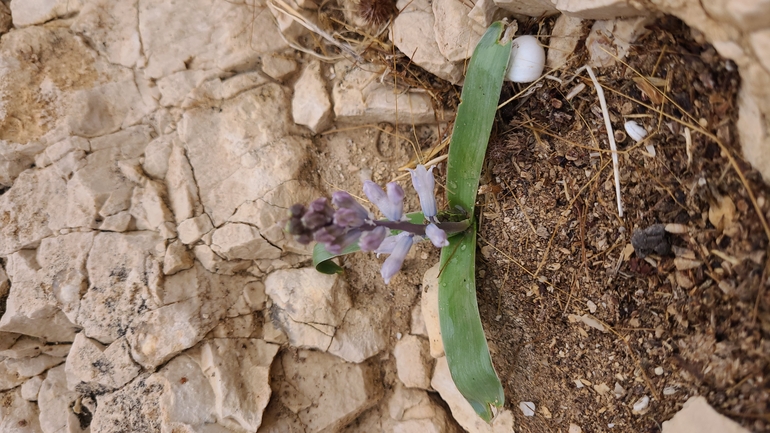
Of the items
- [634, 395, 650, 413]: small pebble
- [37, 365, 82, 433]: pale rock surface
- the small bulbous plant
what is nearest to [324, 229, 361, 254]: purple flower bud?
the small bulbous plant

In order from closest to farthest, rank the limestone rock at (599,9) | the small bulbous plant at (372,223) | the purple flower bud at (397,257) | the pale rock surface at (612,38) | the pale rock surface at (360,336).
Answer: the small bulbous plant at (372,223) < the limestone rock at (599,9) < the pale rock surface at (612,38) < the purple flower bud at (397,257) < the pale rock surface at (360,336)

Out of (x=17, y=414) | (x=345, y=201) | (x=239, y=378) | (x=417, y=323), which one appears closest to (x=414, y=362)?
(x=417, y=323)

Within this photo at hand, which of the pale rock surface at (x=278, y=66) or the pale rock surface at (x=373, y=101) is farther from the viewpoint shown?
the pale rock surface at (x=278, y=66)

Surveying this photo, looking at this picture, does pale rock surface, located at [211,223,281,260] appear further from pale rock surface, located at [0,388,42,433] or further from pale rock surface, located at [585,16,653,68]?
pale rock surface, located at [585,16,653,68]

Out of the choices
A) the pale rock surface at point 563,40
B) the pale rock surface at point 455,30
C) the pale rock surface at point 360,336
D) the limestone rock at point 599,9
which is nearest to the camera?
the limestone rock at point 599,9

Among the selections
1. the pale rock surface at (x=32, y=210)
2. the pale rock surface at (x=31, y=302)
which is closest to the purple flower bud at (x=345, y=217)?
the pale rock surface at (x=31, y=302)

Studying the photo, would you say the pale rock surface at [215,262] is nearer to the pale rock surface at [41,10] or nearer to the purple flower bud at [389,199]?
the purple flower bud at [389,199]

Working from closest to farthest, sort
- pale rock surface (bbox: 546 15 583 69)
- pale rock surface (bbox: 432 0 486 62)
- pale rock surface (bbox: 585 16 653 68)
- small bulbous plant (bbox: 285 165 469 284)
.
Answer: small bulbous plant (bbox: 285 165 469 284), pale rock surface (bbox: 585 16 653 68), pale rock surface (bbox: 546 15 583 69), pale rock surface (bbox: 432 0 486 62)

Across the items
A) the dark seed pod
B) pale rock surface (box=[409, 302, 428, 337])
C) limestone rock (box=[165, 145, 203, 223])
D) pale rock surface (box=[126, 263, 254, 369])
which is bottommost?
pale rock surface (box=[409, 302, 428, 337])
